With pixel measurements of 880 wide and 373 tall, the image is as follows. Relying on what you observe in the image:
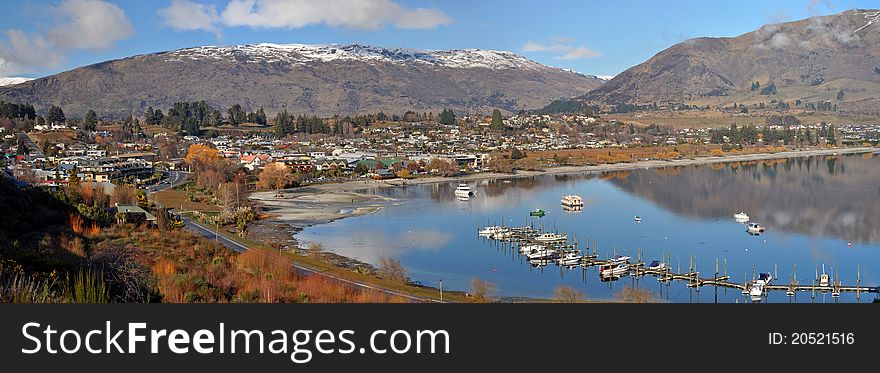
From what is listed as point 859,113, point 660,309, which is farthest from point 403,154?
point 859,113

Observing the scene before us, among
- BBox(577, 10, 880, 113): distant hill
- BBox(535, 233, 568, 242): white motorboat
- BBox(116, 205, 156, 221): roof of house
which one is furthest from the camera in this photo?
BBox(577, 10, 880, 113): distant hill

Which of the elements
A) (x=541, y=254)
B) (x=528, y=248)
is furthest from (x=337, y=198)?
(x=541, y=254)

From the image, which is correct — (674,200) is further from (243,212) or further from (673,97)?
(673,97)

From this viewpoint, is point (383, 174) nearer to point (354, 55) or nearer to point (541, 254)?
point (541, 254)

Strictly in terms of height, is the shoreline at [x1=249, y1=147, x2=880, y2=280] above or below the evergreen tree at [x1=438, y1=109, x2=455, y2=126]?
below

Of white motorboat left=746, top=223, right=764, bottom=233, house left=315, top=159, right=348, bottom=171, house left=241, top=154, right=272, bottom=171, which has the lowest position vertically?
white motorboat left=746, top=223, right=764, bottom=233

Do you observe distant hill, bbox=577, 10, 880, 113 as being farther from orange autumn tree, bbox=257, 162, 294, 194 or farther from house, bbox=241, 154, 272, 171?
orange autumn tree, bbox=257, 162, 294, 194

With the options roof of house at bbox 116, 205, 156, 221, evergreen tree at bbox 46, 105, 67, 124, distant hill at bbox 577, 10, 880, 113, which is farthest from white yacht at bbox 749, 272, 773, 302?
distant hill at bbox 577, 10, 880, 113
